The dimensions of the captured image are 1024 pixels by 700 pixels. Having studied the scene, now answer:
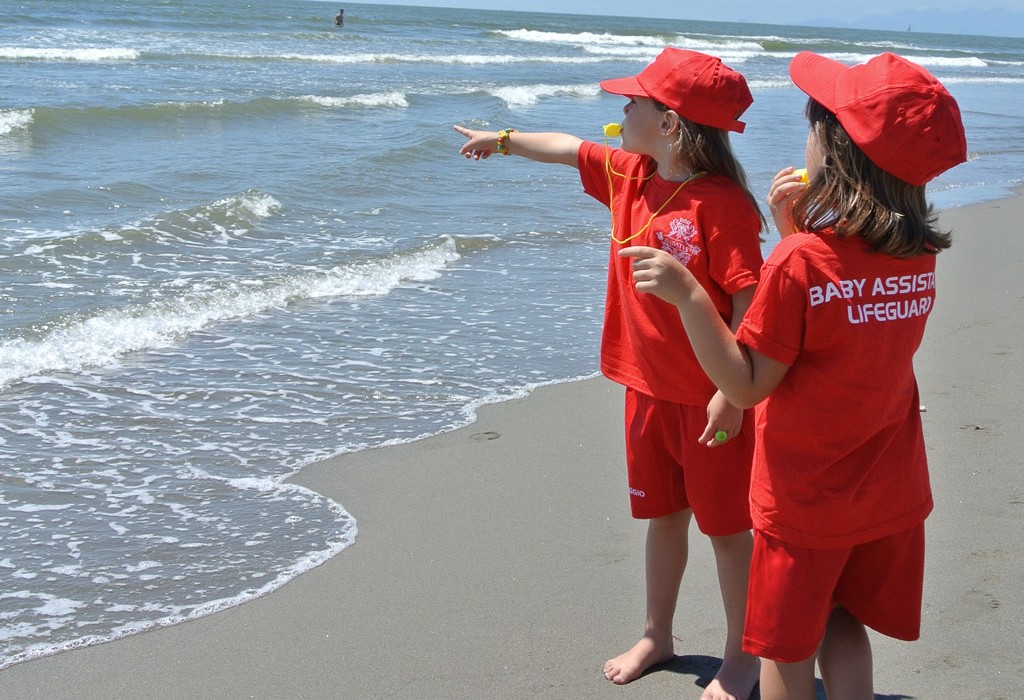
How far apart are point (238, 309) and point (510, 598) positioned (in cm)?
413

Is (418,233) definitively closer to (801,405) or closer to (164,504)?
(164,504)

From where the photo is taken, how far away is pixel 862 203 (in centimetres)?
203

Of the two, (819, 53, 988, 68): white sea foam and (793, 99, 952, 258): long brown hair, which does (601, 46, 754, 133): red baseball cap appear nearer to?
(793, 99, 952, 258): long brown hair

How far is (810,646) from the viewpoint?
7.16 feet

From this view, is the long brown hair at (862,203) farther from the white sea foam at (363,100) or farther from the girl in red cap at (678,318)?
the white sea foam at (363,100)

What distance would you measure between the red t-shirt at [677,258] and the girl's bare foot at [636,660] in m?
0.74

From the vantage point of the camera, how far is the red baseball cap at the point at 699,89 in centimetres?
265

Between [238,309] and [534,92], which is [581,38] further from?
[238,309]

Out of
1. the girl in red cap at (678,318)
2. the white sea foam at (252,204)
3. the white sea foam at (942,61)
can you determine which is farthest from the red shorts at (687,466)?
the white sea foam at (942,61)

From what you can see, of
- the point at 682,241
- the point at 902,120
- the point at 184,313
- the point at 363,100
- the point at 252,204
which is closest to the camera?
the point at 902,120

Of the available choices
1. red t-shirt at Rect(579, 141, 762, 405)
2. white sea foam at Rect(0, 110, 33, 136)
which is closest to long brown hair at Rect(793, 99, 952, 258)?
red t-shirt at Rect(579, 141, 762, 405)

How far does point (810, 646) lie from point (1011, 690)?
98 centimetres

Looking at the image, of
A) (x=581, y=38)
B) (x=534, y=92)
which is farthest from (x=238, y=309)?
(x=581, y=38)

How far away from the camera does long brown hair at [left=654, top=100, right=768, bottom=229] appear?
8.81 feet
